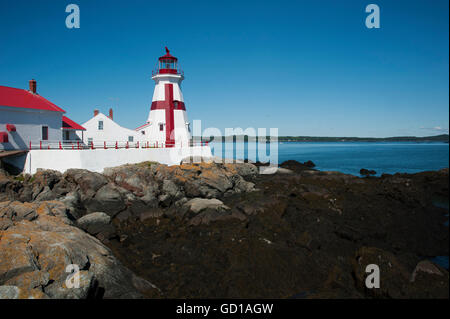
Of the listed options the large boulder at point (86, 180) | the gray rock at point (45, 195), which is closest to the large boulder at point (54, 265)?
the gray rock at point (45, 195)

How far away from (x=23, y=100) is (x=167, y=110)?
33.8 feet

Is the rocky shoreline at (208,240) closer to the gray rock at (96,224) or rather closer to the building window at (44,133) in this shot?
the gray rock at (96,224)

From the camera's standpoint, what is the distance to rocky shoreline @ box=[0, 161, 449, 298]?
22.5 ft

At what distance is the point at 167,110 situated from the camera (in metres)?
24.0

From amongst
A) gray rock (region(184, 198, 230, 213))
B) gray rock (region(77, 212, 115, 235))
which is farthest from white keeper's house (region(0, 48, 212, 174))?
gray rock (region(184, 198, 230, 213))

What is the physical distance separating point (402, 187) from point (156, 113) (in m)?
19.2

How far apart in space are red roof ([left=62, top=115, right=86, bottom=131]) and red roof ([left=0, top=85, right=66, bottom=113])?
148cm

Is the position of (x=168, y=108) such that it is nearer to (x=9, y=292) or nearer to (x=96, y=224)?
(x=96, y=224)

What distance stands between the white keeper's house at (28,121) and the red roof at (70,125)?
34 mm

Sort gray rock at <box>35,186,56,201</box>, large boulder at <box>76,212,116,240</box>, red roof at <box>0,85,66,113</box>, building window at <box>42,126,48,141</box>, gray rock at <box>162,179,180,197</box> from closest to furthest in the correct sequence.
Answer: large boulder at <box>76,212,116,240</box>
gray rock at <box>35,186,56,201</box>
gray rock at <box>162,179,180,197</box>
red roof at <box>0,85,66,113</box>
building window at <box>42,126,48,141</box>

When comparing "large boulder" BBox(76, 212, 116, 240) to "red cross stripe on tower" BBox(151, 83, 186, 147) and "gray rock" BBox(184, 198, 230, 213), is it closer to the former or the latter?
"gray rock" BBox(184, 198, 230, 213)

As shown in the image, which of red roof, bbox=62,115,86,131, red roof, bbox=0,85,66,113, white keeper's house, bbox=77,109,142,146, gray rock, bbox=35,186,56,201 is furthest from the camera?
white keeper's house, bbox=77,109,142,146

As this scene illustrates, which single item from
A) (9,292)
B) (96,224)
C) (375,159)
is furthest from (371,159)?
(9,292)
